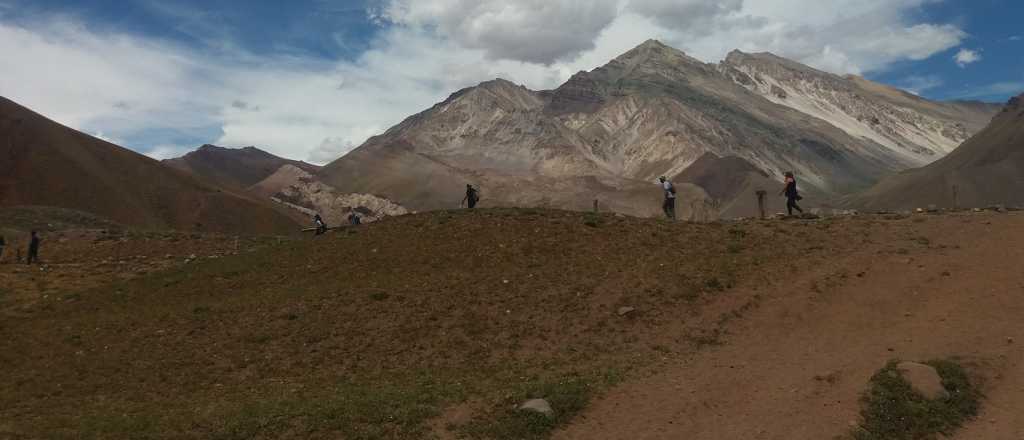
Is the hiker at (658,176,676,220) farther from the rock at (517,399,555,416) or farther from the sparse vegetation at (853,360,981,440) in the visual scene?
the rock at (517,399,555,416)

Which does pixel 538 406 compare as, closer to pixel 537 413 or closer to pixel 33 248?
pixel 537 413

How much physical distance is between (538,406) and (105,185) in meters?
106

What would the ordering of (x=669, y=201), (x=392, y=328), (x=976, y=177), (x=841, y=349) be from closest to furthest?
(x=841, y=349)
(x=392, y=328)
(x=669, y=201)
(x=976, y=177)

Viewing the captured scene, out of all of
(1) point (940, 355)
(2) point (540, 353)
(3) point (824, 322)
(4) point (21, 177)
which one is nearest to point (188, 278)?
(2) point (540, 353)

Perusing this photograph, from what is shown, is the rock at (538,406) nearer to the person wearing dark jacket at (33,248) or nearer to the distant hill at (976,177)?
the person wearing dark jacket at (33,248)

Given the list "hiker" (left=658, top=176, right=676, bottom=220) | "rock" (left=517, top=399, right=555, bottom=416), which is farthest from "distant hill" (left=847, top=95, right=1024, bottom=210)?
"rock" (left=517, top=399, right=555, bottom=416)

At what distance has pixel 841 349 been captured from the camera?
55.0ft

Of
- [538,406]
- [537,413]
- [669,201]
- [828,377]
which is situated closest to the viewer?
[537,413]

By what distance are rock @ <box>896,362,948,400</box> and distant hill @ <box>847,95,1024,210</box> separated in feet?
390

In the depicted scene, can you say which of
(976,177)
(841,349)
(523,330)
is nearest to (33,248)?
(523,330)

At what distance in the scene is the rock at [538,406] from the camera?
547 inches

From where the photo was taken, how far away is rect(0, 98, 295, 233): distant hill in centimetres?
9794

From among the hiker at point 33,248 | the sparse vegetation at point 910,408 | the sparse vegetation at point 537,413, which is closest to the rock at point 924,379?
the sparse vegetation at point 910,408

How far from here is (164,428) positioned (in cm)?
1401
